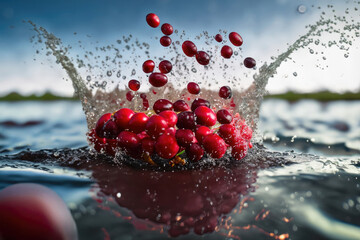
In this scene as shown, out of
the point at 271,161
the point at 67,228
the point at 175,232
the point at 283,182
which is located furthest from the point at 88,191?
the point at 271,161

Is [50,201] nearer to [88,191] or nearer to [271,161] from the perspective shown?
[88,191]

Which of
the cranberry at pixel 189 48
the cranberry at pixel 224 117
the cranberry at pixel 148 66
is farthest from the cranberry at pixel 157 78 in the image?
the cranberry at pixel 224 117

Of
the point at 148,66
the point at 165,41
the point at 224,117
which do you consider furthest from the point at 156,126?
the point at 165,41

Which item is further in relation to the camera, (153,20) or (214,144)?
(153,20)

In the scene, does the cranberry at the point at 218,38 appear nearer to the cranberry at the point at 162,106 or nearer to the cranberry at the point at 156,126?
the cranberry at the point at 162,106

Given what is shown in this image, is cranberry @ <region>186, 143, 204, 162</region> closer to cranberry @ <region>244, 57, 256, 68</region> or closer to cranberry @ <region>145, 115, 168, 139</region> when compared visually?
cranberry @ <region>145, 115, 168, 139</region>

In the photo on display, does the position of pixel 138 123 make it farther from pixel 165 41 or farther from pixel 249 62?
pixel 249 62

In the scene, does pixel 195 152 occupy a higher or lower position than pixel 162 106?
lower
